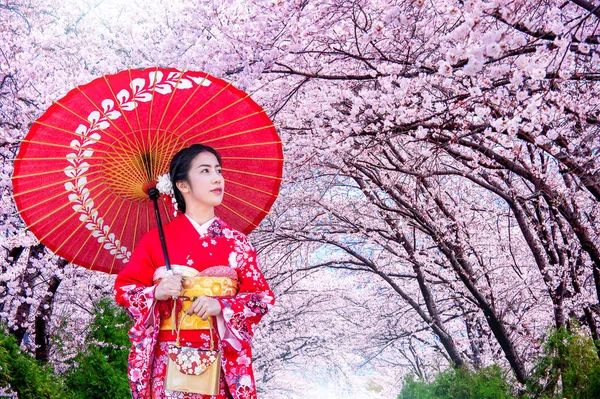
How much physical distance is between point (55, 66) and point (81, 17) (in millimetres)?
3476

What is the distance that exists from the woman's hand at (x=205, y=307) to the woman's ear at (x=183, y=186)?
2.04 feet

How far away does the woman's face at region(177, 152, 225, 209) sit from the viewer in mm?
3564

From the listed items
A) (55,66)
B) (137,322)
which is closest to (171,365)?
(137,322)

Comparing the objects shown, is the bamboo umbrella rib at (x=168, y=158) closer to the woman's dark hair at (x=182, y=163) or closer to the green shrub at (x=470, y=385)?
the woman's dark hair at (x=182, y=163)

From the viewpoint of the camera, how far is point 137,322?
133 inches

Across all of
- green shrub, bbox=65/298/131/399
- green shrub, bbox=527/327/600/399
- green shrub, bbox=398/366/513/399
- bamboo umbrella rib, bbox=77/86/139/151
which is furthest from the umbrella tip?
green shrub, bbox=398/366/513/399

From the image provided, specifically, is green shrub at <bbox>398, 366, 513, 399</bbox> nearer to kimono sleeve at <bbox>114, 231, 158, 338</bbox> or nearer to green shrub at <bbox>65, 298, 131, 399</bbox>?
green shrub at <bbox>65, 298, 131, 399</bbox>

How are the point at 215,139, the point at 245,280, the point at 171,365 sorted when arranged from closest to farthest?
the point at 171,365
the point at 245,280
the point at 215,139

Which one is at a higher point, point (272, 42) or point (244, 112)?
point (272, 42)

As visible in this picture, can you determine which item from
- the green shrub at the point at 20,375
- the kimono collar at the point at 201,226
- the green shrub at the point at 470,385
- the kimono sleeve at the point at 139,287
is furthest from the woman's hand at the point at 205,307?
the green shrub at the point at 470,385

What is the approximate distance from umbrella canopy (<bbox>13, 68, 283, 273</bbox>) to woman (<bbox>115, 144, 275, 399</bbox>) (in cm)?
23

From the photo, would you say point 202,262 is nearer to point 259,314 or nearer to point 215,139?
point 259,314

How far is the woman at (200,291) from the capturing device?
3334 mm

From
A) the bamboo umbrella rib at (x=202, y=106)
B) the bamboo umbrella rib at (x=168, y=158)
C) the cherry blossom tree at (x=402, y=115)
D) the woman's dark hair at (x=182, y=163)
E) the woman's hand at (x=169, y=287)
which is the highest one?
the cherry blossom tree at (x=402, y=115)
